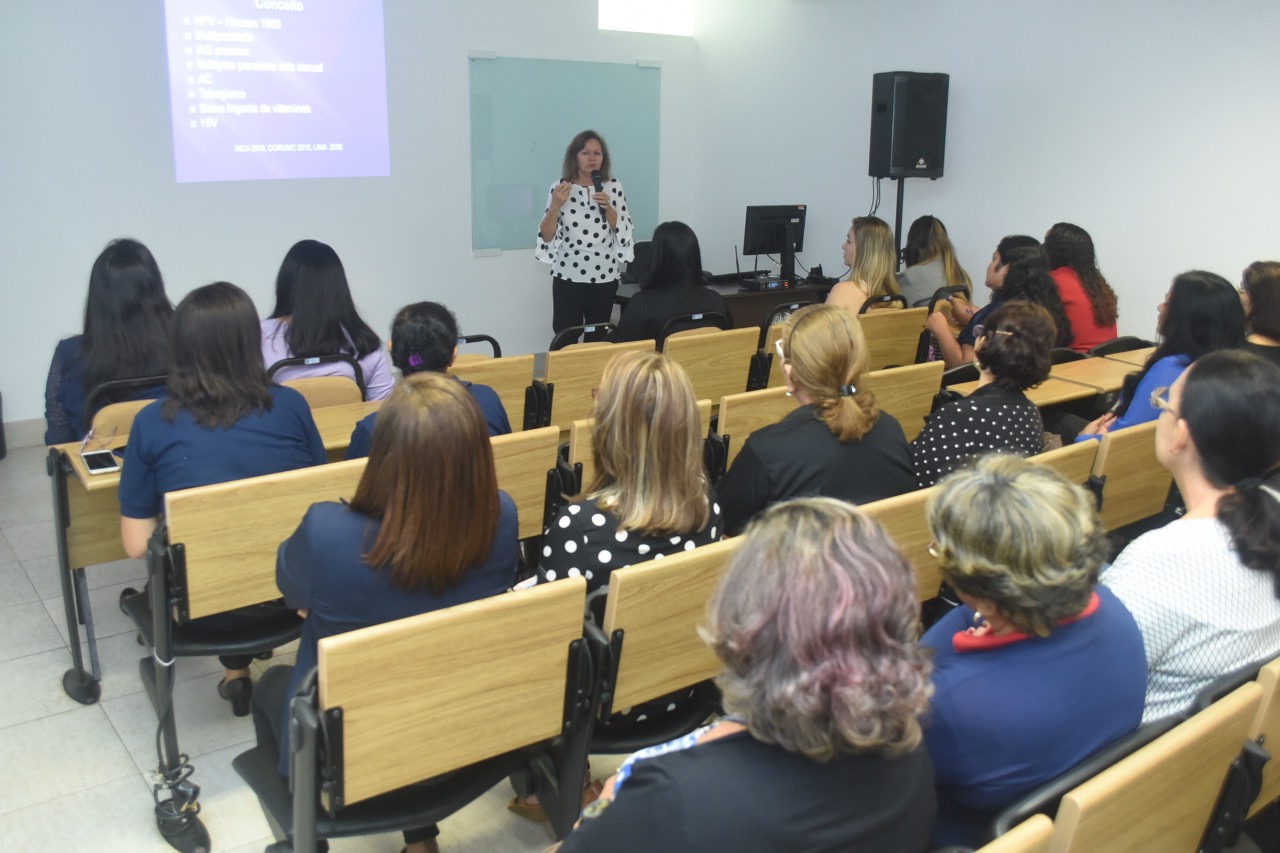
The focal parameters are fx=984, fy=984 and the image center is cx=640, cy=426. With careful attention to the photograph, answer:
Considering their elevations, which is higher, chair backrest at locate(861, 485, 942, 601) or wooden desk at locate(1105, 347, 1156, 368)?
wooden desk at locate(1105, 347, 1156, 368)

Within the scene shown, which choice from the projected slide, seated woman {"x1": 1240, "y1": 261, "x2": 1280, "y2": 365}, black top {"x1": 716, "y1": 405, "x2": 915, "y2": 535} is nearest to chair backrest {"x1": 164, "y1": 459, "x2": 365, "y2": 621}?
black top {"x1": 716, "y1": 405, "x2": 915, "y2": 535}

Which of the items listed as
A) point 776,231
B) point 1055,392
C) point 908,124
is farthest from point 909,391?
point 776,231

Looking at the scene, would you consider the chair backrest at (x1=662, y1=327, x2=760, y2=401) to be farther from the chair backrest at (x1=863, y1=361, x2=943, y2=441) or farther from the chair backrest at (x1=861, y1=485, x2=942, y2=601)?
the chair backrest at (x1=861, y1=485, x2=942, y2=601)

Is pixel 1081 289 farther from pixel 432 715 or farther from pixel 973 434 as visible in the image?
pixel 432 715

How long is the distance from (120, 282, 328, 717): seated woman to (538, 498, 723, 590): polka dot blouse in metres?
0.97

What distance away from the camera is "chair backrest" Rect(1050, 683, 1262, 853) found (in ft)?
4.22

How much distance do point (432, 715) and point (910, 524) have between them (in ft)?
3.88

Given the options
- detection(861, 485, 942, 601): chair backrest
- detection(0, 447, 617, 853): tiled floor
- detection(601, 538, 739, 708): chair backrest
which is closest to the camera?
detection(601, 538, 739, 708): chair backrest

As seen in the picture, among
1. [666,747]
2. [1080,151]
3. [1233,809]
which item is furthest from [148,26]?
[1233,809]

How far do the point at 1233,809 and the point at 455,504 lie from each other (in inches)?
56.5

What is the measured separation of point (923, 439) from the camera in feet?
9.41

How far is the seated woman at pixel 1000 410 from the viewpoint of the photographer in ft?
9.21

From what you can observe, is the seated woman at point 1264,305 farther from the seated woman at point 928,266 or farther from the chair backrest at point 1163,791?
the chair backrest at point 1163,791

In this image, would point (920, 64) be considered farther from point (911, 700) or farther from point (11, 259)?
point (911, 700)
